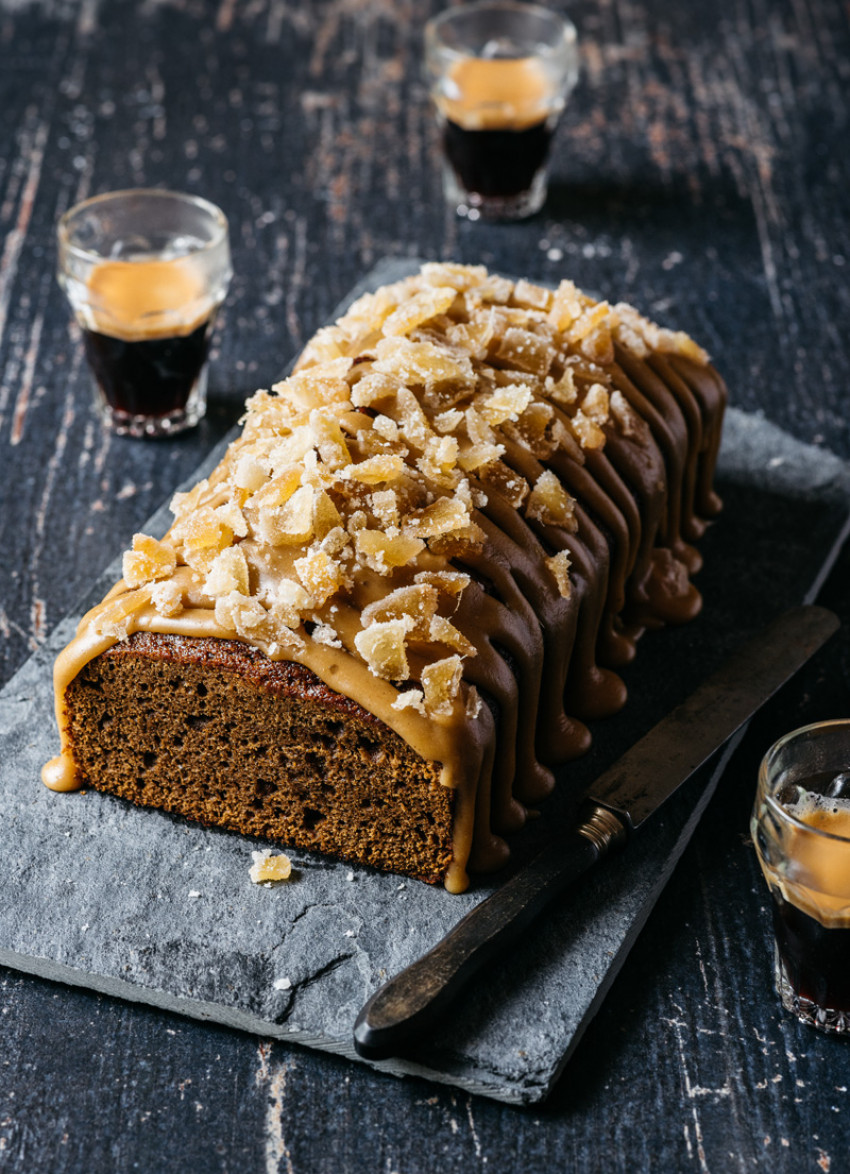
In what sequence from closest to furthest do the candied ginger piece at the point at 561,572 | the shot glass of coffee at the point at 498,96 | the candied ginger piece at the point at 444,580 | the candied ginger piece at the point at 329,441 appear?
the candied ginger piece at the point at 444,580 → the candied ginger piece at the point at 329,441 → the candied ginger piece at the point at 561,572 → the shot glass of coffee at the point at 498,96

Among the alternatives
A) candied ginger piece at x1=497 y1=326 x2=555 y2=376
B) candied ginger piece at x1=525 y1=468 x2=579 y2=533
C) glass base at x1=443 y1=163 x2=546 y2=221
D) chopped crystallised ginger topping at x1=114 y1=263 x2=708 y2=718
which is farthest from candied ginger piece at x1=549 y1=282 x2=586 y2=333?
glass base at x1=443 y1=163 x2=546 y2=221

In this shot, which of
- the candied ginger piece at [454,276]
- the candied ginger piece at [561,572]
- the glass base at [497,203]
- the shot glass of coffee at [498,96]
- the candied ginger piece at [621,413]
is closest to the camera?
the candied ginger piece at [561,572]

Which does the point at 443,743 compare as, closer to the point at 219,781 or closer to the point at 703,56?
the point at 219,781

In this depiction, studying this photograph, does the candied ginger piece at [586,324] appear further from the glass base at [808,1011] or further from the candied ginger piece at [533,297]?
the glass base at [808,1011]

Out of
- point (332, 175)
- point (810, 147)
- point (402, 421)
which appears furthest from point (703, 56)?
point (402, 421)

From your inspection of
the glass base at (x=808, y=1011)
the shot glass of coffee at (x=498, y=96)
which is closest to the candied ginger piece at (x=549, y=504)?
the glass base at (x=808, y=1011)
